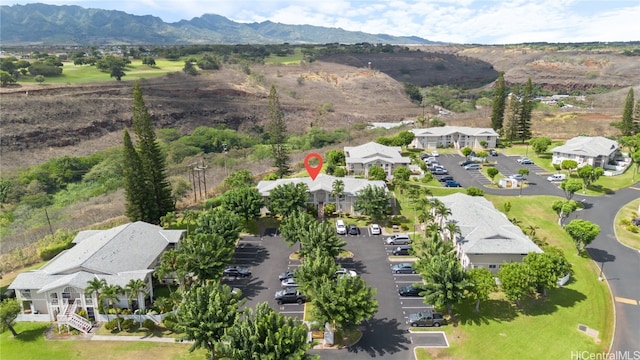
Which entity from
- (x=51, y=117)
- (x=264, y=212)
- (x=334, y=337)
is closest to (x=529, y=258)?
(x=334, y=337)

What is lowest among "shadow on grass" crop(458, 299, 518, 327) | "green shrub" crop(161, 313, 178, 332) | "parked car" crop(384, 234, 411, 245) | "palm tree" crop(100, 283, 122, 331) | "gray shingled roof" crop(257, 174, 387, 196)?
"shadow on grass" crop(458, 299, 518, 327)

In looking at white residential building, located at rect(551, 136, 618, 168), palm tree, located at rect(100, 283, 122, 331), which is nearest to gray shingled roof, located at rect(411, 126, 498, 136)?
white residential building, located at rect(551, 136, 618, 168)

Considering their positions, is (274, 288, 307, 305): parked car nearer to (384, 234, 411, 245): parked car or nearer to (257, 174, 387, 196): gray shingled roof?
(384, 234, 411, 245): parked car

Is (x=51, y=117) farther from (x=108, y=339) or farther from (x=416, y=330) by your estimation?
(x=416, y=330)

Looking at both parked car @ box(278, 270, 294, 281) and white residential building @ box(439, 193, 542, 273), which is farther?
parked car @ box(278, 270, 294, 281)

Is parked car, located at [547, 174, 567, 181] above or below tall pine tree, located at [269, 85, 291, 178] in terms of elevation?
below

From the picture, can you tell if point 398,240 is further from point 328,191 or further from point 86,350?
point 86,350

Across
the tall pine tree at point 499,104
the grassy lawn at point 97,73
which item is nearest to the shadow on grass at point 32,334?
the tall pine tree at point 499,104
